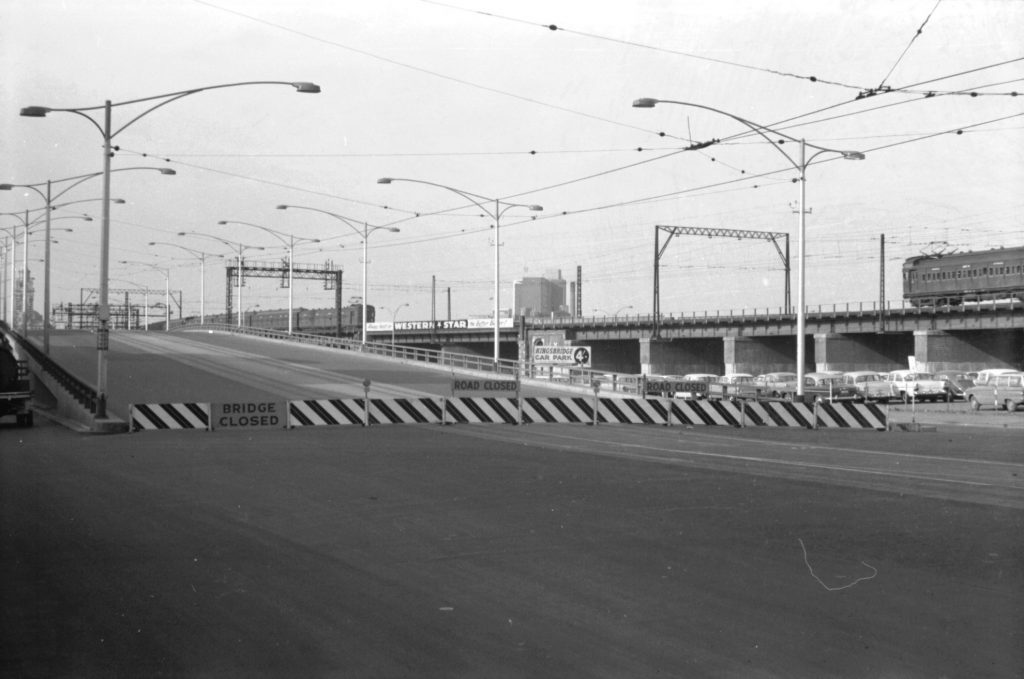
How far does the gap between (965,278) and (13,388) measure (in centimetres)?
5803

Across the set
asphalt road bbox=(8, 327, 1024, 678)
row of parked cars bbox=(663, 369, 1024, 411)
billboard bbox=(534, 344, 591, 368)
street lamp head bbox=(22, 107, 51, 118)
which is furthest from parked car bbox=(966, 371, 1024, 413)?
street lamp head bbox=(22, 107, 51, 118)

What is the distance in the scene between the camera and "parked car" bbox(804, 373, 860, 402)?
47416 millimetres

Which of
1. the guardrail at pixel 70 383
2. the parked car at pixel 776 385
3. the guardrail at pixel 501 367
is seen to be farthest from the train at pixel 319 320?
the guardrail at pixel 70 383

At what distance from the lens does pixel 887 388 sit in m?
53.1

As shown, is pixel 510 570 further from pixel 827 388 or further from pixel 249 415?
pixel 827 388

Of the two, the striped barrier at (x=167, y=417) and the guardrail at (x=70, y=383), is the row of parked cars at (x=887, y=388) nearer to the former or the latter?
the striped barrier at (x=167, y=417)

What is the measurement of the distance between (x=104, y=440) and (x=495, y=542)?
15970 millimetres

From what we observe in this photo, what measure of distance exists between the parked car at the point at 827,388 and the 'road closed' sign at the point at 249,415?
2449cm

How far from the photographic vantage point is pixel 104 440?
946 inches

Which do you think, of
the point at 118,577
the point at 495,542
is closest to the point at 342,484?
the point at 495,542

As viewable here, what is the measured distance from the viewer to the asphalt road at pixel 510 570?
6.87 metres

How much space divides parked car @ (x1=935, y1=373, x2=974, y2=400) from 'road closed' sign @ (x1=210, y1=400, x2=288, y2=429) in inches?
1453

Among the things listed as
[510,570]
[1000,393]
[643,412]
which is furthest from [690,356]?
[510,570]

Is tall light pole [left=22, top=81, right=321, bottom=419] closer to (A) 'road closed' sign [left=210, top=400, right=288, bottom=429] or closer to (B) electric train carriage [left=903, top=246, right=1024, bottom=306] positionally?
(A) 'road closed' sign [left=210, top=400, right=288, bottom=429]
